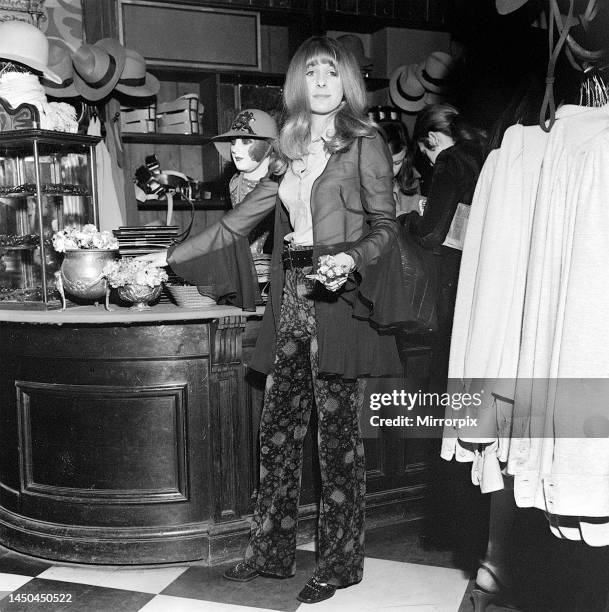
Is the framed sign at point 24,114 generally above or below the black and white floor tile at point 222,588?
above

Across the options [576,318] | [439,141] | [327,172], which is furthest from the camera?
[439,141]

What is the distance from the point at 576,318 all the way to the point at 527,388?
0.22 m

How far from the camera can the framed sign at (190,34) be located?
13.8 feet

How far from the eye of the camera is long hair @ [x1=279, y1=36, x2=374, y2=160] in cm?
230

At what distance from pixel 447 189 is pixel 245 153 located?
2.77 ft

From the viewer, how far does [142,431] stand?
8.99 feet

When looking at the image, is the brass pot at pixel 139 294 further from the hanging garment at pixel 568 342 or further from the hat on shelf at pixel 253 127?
the hanging garment at pixel 568 342

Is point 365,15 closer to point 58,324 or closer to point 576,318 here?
point 58,324

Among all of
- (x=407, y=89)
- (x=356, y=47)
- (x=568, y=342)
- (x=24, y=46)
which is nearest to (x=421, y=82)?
(x=407, y=89)

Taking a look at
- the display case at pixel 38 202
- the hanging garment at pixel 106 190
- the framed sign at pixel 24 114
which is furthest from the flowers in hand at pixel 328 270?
the hanging garment at pixel 106 190

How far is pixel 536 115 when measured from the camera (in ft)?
6.74

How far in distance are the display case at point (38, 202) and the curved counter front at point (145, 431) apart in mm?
391

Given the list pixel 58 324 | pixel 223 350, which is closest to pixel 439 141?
pixel 223 350

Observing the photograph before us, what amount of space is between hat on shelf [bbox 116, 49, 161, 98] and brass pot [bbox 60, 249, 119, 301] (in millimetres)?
1375
